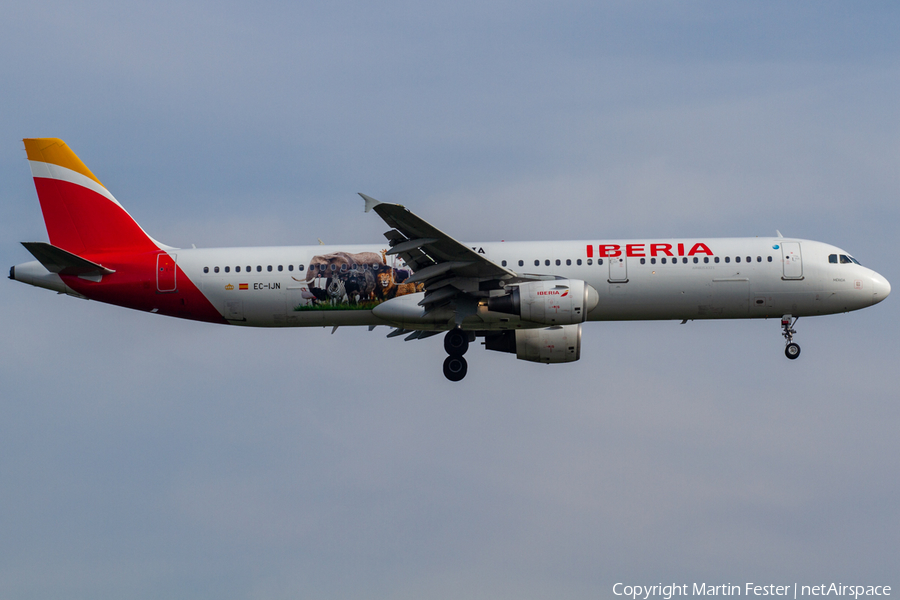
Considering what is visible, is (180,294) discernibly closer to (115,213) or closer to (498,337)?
(115,213)

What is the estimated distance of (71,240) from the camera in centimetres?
3509

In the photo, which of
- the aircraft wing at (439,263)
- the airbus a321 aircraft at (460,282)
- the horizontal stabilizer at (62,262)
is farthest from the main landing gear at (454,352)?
the horizontal stabilizer at (62,262)

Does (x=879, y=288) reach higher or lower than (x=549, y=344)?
higher

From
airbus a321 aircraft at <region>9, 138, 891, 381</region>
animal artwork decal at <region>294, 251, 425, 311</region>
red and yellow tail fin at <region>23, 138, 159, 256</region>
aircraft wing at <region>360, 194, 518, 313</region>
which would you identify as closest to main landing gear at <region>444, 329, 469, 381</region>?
airbus a321 aircraft at <region>9, 138, 891, 381</region>

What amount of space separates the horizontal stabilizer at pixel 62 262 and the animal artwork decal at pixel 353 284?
286 inches

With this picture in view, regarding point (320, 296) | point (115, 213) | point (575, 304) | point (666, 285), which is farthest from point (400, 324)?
point (115, 213)

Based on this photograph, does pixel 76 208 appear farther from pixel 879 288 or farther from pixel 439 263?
pixel 879 288

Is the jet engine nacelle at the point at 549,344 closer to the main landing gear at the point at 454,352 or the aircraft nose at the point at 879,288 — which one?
the main landing gear at the point at 454,352

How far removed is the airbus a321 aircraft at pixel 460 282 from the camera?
3266 centimetres

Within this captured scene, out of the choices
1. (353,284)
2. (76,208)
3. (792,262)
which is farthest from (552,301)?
(76,208)

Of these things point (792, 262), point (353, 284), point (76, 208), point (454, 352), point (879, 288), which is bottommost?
point (454, 352)

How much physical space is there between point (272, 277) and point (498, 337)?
28.8 feet

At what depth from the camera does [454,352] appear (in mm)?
34062

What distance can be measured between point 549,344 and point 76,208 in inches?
720
